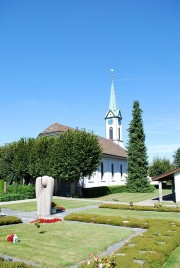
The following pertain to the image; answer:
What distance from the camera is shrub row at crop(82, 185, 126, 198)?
41.0 metres

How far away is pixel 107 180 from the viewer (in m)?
52.7

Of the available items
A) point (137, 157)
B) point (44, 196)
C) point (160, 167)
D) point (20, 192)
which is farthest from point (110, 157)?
Result: point (44, 196)

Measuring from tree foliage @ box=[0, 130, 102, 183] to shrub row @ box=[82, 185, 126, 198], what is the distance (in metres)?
4.46

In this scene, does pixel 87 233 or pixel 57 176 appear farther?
pixel 57 176

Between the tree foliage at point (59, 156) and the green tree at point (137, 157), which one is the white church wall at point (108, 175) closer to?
the green tree at point (137, 157)

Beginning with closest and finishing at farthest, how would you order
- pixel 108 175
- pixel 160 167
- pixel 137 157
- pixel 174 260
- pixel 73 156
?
pixel 174 260 < pixel 73 156 < pixel 137 157 < pixel 108 175 < pixel 160 167

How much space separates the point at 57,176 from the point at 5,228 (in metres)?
20.2

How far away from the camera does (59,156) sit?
36.5 metres

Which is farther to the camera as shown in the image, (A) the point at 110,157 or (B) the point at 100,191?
(A) the point at 110,157

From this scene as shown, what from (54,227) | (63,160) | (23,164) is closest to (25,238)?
(54,227)

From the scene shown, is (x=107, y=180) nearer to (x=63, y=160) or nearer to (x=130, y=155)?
(x=130, y=155)

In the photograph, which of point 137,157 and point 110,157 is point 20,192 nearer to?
point 110,157

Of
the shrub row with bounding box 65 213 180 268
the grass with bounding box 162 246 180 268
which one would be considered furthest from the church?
the grass with bounding box 162 246 180 268

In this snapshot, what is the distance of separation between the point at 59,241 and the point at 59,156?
933 inches
